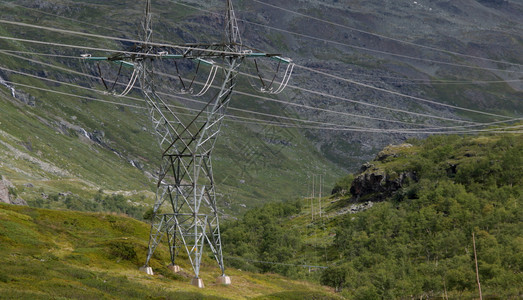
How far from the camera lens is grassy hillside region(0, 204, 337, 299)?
47.5m

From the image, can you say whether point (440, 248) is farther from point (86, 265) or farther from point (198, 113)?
point (86, 265)

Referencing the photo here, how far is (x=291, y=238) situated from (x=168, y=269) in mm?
133522

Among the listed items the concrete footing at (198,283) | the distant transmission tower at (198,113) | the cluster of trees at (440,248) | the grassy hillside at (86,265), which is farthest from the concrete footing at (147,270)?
the cluster of trees at (440,248)

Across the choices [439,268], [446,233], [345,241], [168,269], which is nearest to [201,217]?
[168,269]

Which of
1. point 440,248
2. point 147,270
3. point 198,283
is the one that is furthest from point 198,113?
point 440,248

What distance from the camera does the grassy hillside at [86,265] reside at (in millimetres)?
47469

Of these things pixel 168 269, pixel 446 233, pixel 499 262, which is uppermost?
pixel 168 269

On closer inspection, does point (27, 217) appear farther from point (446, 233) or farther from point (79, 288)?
point (446, 233)

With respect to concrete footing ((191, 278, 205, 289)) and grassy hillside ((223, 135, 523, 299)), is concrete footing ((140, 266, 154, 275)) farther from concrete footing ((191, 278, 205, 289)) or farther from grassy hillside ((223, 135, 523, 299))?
grassy hillside ((223, 135, 523, 299))

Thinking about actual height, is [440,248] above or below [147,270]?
below

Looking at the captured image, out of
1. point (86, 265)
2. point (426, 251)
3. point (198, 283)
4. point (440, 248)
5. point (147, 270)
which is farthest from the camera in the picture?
point (426, 251)

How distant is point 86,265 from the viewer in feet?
206

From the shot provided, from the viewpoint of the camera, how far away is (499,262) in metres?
119

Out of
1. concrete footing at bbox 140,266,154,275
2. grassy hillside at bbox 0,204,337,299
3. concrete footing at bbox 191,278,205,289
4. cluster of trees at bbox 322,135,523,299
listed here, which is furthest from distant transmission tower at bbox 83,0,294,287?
cluster of trees at bbox 322,135,523,299
